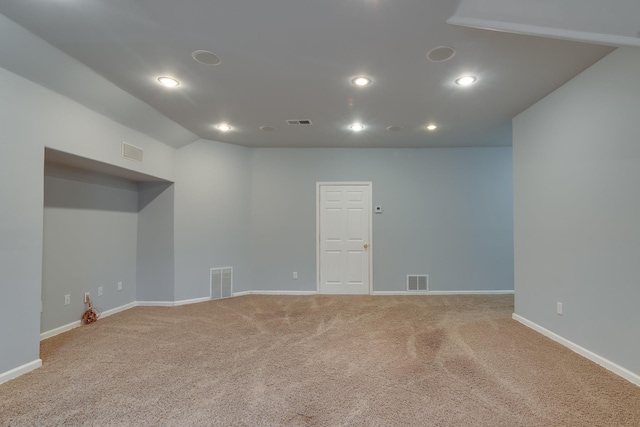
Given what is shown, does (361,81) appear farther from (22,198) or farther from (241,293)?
(241,293)

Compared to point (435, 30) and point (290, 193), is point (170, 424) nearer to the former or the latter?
point (435, 30)

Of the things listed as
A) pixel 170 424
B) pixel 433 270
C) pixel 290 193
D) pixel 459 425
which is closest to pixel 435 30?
pixel 459 425

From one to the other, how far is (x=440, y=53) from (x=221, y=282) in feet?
14.5

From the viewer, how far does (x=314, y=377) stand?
Result: 245cm

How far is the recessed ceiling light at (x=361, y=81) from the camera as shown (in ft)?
9.55

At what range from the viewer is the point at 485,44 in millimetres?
2361

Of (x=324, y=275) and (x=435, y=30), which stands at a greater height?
(x=435, y=30)

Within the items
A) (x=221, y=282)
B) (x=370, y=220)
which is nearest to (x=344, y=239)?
(x=370, y=220)

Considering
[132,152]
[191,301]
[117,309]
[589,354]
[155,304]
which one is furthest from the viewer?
[191,301]

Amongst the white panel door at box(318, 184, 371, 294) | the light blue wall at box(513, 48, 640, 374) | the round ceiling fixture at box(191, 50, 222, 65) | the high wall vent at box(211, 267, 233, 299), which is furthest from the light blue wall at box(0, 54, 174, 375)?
the light blue wall at box(513, 48, 640, 374)

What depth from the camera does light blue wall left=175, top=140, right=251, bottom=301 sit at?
477cm

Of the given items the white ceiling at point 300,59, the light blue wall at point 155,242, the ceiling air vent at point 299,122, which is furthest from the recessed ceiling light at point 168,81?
the light blue wall at point 155,242

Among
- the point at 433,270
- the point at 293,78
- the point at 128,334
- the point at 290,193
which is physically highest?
the point at 293,78

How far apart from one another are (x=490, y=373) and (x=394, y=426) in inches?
44.8
